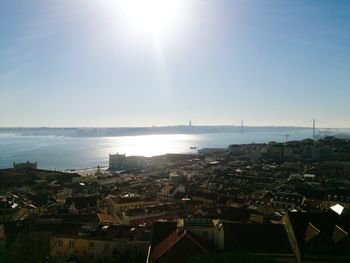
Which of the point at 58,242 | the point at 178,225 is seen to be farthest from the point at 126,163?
the point at 178,225

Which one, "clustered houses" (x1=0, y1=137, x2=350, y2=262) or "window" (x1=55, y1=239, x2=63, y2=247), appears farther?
"window" (x1=55, y1=239, x2=63, y2=247)

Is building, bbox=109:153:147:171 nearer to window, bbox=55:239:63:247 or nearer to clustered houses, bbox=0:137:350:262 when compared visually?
clustered houses, bbox=0:137:350:262

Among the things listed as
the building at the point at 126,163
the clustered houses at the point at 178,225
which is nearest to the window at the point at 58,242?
the clustered houses at the point at 178,225

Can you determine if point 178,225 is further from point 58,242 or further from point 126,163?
point 126,163

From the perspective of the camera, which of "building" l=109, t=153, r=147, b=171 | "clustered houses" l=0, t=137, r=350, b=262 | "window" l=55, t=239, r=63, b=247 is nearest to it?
"clustered houses" l=0, t=137, r=350, b=262

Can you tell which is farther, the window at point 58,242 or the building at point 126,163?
the building at point 126,163

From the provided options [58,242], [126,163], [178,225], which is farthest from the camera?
[126,163]

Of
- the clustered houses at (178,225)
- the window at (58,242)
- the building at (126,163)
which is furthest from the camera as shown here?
the building at (126,163)

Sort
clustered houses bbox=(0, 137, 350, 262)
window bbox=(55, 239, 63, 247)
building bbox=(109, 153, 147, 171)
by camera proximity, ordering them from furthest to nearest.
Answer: building bbox=(109, 153, 147, 171), window bbox=(55, 239, 63, 247), clustered houses bbox=(0, 137, 350, 262)

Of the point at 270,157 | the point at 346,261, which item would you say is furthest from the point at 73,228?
the point at 270,157

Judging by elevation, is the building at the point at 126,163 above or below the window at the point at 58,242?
below

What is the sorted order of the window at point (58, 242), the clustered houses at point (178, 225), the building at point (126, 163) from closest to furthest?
the clustered houses at point (178, 225) < the window at point (58, 242) < the building at point (126, 163)

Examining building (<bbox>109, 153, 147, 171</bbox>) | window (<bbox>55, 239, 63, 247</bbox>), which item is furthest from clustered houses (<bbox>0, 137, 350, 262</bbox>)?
building (<bbox>109, 153, 147, 171</bbox>)

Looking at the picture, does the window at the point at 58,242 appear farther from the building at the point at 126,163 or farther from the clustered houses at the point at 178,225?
the building at the point at 126,163
